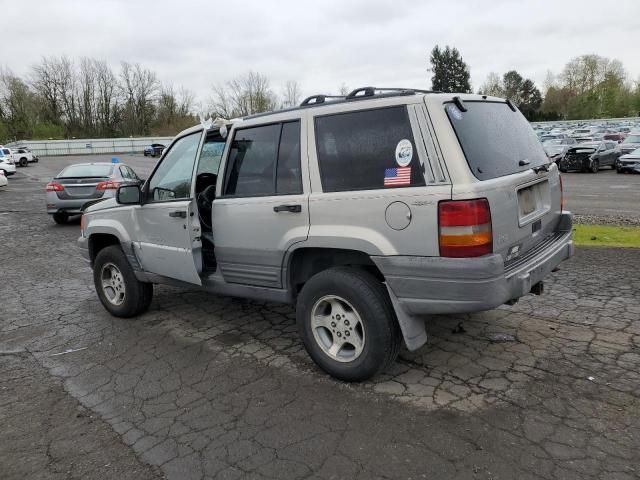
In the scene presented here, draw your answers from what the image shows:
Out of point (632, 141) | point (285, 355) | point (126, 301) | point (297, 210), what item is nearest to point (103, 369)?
point (126, 301)

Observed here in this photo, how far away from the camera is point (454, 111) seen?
3.17m

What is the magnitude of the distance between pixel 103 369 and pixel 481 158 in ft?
11.1

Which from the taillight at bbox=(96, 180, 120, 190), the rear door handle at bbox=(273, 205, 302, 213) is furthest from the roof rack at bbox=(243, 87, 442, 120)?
the taillight at bbox=(96, 180, 120, 190)

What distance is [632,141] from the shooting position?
2472cm

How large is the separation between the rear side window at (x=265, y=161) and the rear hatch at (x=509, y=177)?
1.19 metres

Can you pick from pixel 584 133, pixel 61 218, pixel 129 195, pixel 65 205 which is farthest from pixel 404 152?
pixel 584 133

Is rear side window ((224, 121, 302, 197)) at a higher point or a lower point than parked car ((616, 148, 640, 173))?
higher

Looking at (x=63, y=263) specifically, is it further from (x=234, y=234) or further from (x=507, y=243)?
(x=507, y=243)

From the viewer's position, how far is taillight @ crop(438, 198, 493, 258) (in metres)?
2.90

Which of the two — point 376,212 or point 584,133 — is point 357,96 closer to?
point 376,212

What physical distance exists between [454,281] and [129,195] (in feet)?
10.5

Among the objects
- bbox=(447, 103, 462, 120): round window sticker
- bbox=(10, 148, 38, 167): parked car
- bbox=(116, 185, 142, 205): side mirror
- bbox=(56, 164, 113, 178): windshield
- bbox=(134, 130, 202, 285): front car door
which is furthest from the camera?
bbox=(10, 148, 38, 167): parked car

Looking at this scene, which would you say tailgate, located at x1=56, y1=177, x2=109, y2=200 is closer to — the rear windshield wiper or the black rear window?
the black rear window

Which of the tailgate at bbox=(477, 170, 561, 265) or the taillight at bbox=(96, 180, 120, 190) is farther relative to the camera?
the taillight at bbox=(96, 180, 120, 190)
